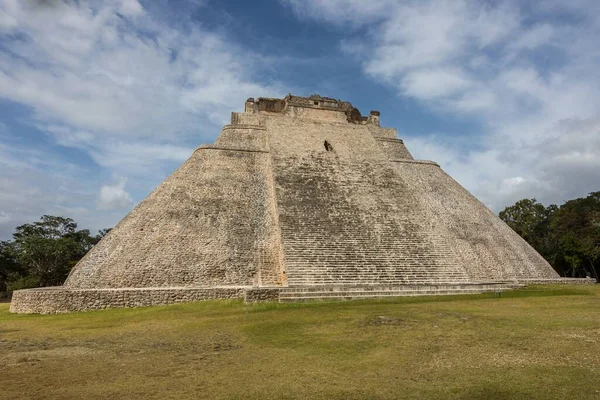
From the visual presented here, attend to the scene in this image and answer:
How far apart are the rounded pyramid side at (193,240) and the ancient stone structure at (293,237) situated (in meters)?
0.04

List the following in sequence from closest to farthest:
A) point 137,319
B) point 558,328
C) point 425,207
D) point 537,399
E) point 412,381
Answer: point 537,399 → point 412,381 → point 558,328 → point 137,319 → point 425,207

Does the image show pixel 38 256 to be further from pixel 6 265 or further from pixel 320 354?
pixel 320 354

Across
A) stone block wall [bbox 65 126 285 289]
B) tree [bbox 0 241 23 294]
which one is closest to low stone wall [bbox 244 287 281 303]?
stone block wall [bbox 65 126 285 289]

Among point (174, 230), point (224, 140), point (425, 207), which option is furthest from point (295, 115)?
point (174, 230)

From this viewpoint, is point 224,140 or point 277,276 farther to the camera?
point 224,140

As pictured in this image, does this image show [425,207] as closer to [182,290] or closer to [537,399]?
[182,290]

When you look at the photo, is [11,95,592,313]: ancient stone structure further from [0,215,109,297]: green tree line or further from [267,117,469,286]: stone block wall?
[0,215,109,297]: green tree line

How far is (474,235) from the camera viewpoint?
588 inches

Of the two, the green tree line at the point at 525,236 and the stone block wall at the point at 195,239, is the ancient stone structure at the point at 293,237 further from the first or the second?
the green tree line at the point at 525,236

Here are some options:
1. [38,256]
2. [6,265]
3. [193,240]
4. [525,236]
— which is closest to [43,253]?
[38,256]

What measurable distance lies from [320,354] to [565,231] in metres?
29.7

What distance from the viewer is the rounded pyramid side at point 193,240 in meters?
11.9

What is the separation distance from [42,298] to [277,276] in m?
6.54

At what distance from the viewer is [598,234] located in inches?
1017
